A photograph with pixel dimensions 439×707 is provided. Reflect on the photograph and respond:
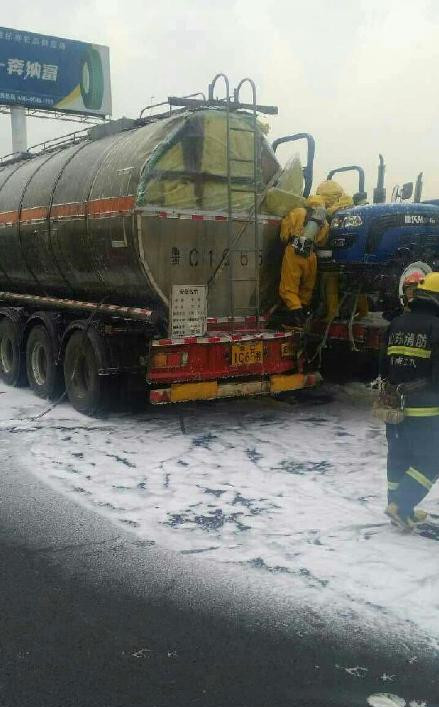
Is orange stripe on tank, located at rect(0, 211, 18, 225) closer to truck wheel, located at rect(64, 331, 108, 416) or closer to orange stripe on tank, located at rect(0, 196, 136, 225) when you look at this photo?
orange stripe on tank, located at rect(0, 196, 136, 225)

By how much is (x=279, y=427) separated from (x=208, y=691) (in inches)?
192

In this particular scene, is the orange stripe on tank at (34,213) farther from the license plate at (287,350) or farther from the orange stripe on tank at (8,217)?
the license plate at (287,350)

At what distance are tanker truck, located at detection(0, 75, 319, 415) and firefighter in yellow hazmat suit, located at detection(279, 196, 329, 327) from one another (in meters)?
0.29

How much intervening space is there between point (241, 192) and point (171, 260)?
120cm

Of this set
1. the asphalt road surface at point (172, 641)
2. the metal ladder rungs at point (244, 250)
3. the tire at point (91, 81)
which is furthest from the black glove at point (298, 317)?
the tire at point (91, 81)

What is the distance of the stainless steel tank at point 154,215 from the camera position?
7.57 m

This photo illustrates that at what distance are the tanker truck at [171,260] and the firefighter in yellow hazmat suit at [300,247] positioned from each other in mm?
286

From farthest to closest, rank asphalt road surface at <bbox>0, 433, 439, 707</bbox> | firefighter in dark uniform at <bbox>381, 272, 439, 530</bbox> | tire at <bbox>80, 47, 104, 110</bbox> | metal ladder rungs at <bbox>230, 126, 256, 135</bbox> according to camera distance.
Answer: tire at <bbox>80, 47, 104, 110</bbox> → metal ladder rungs at <bbox>230, 126, 256, 135</bbox> → firefighter in dark uniform at <bbox>381, 272, 439, 530</bbox> → asphalt road surface at <bbox>0, 433, 439, 707</bbox>

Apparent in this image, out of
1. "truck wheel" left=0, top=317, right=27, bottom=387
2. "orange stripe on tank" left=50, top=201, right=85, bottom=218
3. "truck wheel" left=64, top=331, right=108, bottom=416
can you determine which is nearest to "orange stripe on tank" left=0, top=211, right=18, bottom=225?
"orange stripe on tank" left=50, top=201, right=85, bottom=218

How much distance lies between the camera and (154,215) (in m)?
7.51

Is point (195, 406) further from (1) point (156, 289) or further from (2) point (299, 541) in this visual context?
(2) point (299, 541)

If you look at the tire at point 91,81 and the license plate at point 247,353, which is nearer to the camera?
the license plate at point 247,353

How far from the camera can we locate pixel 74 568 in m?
4.41

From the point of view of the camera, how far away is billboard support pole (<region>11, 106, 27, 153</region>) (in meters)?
27.6
